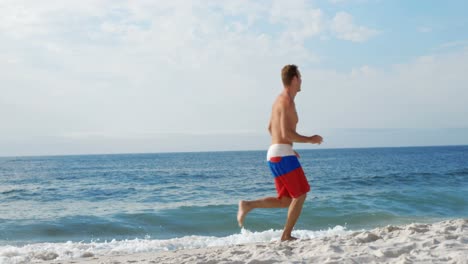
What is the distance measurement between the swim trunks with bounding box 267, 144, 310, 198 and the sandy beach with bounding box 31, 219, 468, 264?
0.66m

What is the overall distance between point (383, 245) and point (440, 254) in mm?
663

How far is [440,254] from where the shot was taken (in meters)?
4.66

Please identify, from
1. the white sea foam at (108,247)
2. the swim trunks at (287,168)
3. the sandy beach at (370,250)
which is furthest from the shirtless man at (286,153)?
the white sea foam at (108,247)

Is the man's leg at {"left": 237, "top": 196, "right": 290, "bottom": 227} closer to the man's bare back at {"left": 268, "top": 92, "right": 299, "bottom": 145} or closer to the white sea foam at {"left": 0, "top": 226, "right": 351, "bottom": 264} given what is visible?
the man's bare back at {"left": 268, "top": 92, "right": 299, "bottom": 145}

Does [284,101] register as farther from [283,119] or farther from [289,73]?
[289,73]

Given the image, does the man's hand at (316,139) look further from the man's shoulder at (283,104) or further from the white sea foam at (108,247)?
the white sea foam at (108,247)

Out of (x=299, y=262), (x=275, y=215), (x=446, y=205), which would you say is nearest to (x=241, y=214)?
(x=299, y=262)

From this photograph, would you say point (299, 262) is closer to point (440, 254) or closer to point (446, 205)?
point (440, 254)

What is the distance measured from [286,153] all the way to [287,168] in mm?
165

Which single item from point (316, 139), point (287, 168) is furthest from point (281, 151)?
Result: point (316, 139)

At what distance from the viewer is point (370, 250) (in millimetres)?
4969

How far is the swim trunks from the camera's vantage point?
17.6 ft

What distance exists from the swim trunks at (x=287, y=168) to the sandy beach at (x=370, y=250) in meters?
0.66

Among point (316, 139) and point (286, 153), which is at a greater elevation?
point (316, 139)
